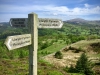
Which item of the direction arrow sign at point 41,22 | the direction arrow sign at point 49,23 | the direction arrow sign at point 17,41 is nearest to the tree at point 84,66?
the direction arrow sign at point 49,23

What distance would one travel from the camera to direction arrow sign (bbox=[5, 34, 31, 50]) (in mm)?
4205

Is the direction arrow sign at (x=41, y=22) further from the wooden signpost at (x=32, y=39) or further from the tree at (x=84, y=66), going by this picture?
the tree at (x=84, y=66)

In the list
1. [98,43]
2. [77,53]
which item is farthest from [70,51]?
[98,43]

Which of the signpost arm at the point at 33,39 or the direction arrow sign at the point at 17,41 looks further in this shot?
the signpost arm at the point at 33,39

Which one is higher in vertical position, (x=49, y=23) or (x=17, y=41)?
(x=49, y=23)

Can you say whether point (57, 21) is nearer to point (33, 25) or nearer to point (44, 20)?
point (44, 20)

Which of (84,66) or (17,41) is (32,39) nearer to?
(17,41)

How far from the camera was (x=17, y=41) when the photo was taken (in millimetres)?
4605

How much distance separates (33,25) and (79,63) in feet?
60.5

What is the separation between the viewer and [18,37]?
15.2ft

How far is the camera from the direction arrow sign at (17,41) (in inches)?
166

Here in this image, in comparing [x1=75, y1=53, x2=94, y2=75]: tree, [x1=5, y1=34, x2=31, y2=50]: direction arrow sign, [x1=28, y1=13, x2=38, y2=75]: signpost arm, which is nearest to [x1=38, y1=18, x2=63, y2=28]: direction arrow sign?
[x1=28, y1=13, x2=38, y2=75]: signpost arm

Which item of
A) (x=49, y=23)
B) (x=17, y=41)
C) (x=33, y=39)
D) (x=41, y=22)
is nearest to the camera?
(x=17, y=41)

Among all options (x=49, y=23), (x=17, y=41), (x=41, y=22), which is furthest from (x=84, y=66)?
(x=17, y=41)
